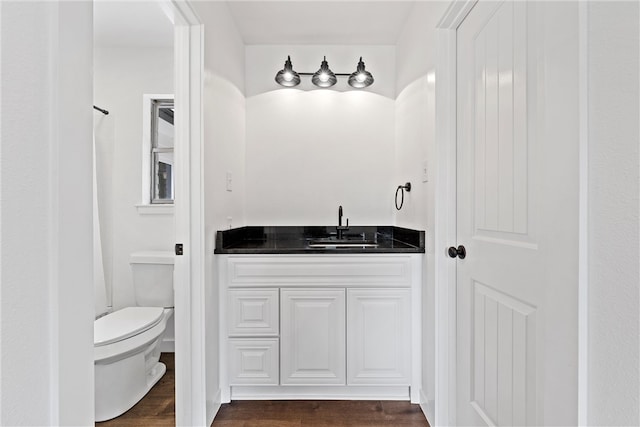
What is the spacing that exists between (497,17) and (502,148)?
0.47 meters

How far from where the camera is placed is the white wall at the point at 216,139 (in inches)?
69.4

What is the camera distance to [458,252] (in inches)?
61.7

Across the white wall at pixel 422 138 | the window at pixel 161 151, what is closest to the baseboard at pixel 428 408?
the white wall at pixel 422 138

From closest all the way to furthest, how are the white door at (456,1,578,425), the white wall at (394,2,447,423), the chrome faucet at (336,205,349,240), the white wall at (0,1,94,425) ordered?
the white wall at (0,1,94,425) < the white door at (456,1,578,425) < the white wall at (394,2,447,423) < the chrome faucet at (336,205,349,240)

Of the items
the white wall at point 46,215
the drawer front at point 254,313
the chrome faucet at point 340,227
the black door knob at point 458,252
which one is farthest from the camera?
the chrome faucet at point 340,227

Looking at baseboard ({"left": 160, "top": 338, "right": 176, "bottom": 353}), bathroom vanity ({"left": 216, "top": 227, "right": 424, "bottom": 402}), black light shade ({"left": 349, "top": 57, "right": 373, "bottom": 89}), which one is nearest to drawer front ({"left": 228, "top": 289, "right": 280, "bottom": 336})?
bathroom vanity ({"left": 216, "top": 227, "right": 424, "bottom": 402})

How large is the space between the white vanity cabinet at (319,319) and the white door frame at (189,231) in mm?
304

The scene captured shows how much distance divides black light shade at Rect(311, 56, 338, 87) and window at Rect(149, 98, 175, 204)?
1.12 m

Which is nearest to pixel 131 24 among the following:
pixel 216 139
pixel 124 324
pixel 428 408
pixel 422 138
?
pixel 216 139

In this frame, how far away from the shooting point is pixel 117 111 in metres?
2.61

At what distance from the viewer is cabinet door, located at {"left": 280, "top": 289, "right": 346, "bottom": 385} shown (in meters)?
1.97

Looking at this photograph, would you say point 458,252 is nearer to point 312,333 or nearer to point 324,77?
point 312,333

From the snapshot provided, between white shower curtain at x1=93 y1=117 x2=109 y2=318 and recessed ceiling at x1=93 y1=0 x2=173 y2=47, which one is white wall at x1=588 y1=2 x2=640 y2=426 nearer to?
recessed ceiling at x1=93 y1=0 x2=173 y2=47

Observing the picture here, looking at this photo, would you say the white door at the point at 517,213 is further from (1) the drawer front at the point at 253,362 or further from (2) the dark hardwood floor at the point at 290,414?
(1) the drawer front at the point at 253,362
